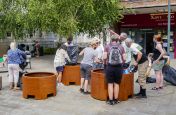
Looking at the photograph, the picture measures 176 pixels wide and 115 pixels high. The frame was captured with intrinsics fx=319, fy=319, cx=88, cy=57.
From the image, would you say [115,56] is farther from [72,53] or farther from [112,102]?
[72,53]

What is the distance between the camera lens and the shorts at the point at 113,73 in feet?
25.2

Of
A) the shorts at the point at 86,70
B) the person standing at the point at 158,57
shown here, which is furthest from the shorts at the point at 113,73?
the person standing at the point at 158,57

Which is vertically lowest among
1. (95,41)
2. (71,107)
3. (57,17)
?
(71,107)

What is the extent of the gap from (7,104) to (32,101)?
25.6 inches

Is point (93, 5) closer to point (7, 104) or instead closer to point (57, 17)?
point (57, 17)

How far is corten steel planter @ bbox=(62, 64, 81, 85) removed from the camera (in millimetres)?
10547

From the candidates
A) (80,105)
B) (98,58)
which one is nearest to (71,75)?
(98,58)

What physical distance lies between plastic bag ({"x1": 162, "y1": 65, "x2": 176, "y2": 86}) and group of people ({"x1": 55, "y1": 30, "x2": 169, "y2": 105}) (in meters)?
0.73

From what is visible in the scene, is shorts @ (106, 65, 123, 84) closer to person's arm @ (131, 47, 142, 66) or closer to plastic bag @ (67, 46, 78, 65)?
person's arm @ (131, 47, 142, 66)

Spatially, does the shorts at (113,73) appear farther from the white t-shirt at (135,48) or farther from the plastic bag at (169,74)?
the plastic bag at (169,74)

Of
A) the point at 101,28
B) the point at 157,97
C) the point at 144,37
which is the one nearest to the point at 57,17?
the point at 101,28

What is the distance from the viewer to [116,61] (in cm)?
761

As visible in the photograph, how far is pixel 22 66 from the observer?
1020 cm

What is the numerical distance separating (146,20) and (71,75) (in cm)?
1440
